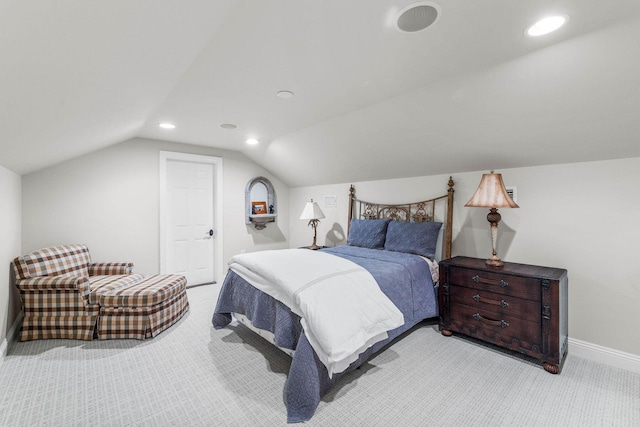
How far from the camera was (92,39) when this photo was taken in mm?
1142

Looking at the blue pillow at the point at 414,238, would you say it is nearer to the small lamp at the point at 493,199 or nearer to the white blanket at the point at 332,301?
the small lamp at the point at 493,199

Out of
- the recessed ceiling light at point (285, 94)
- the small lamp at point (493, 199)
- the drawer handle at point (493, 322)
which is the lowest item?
the drawer handle at point (493, 322)

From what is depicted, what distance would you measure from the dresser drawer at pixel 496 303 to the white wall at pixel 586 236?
59cm

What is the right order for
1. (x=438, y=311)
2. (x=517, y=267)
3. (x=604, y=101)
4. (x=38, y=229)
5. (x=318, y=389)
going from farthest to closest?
(x=38, y=229) → (x=438, y=311) → (x=517, y=267) → (x=604, y=101) → (x=318, y=389)

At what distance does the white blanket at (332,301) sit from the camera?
1798 millimetres

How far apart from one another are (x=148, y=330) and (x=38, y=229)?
6.31 feet

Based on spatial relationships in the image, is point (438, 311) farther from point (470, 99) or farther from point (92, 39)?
point (92, 39)

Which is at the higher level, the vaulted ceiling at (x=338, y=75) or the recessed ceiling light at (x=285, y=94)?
the recessed ceiling light at (x=285, y=94)

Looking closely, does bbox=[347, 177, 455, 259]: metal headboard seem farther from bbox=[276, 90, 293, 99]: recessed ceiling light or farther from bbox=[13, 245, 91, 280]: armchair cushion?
bbox=[13, 245, 91, 280]: armchair cushion

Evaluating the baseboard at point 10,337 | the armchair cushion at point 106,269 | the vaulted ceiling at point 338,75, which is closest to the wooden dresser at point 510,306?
the vaulted ceiling at point 338,75

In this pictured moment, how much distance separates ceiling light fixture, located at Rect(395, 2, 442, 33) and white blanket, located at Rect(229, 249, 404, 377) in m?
1.67

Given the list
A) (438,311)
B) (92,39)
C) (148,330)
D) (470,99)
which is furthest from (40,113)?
(438,311)

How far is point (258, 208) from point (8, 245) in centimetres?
308

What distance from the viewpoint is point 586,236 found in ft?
7.96
